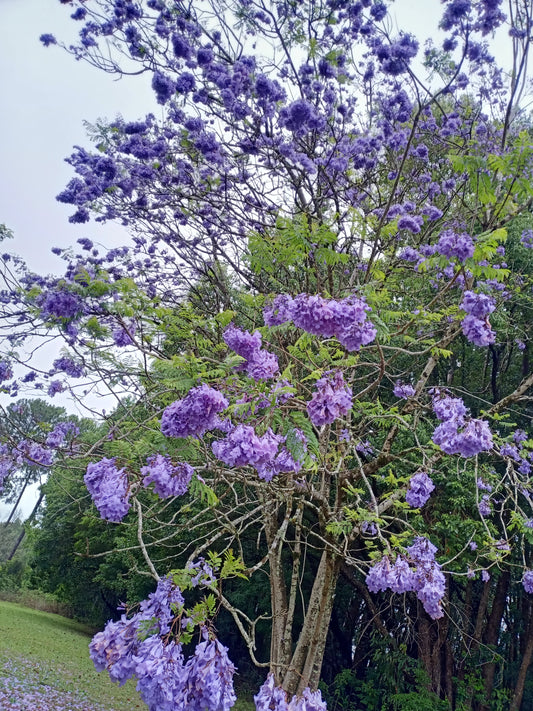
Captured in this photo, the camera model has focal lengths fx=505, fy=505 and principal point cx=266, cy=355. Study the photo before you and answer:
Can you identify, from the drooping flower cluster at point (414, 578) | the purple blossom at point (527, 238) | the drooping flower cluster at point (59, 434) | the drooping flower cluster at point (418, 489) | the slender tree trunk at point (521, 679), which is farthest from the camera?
the slender tree trunk at point (521, 679)

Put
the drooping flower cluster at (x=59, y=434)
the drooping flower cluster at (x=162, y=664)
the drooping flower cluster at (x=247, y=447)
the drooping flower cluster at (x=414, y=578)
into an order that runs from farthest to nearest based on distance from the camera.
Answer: the drooping flower cluster at (x=59, y=434) < the drooping flower cluster at (x=414, y=578) < the drooping flower cluster at (x=247, y=447) < the drooping flower cluster at (x=162, y=664)

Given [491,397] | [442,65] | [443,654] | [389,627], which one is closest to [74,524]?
[389,627]

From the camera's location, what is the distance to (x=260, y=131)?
18.9 ft

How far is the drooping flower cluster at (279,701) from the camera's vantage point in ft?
9.26

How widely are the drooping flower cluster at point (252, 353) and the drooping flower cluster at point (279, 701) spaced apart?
5.79 feet

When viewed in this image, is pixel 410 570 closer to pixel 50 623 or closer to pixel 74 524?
pixel 74 524

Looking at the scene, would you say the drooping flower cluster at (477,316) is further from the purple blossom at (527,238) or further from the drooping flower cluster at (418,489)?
the purple blossom at (527,238)

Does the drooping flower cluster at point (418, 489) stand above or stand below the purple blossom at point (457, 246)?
below

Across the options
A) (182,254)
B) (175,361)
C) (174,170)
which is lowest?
(175,361)

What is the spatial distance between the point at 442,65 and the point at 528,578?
583cm

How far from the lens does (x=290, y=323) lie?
3234 mm

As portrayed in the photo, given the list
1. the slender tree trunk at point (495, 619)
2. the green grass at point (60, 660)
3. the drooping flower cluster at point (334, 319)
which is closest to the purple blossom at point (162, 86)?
the drooping flower cluster at point (334, 319)

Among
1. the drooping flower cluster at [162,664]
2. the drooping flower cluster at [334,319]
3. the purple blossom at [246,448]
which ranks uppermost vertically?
the drooping flower cluster at [334,319]

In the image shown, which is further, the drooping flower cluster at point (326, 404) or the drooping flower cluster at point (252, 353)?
the drooping flower cluster at point (252, 353)
